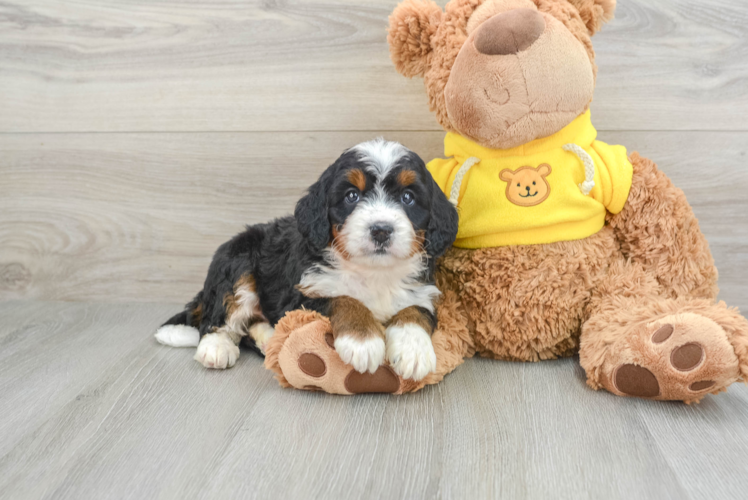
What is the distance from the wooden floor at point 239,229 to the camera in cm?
131

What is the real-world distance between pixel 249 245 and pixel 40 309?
1180mm

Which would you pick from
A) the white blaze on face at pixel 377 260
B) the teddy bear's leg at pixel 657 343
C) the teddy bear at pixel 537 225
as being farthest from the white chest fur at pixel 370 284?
the teddy bear's leg at pixel 657 343

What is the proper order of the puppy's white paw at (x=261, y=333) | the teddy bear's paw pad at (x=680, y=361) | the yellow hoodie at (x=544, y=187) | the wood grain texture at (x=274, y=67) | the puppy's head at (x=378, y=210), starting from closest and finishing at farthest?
the teddy bear's paw pad at (x=680, y=361), the puppy's head at (x=378, y=210), the yellow hoodie at (x=544, y=187), the puppy's white paw at (x=261, y=333), the wood grain texture at (x=274, y=67)

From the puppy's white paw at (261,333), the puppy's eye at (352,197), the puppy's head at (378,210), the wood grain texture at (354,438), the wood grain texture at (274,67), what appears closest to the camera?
the wood grain texture at (354,438)

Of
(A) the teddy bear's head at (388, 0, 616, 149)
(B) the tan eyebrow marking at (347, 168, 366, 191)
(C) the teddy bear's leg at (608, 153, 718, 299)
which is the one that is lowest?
(C) the teddy bear's leg at (608, 153, 718, 299)

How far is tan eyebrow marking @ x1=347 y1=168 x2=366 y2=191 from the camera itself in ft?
5.22

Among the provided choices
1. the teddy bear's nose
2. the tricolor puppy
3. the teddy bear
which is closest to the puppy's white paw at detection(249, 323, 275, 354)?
the tricolor puppy

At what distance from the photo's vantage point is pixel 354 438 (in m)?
1.43

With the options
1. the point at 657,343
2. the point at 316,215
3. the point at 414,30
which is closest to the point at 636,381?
the point at 657,343

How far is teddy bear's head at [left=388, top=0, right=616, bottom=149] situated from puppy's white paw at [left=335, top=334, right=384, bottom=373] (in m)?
0.68

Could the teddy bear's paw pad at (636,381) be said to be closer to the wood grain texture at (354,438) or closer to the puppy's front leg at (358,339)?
the wood grain texture at (354,438)

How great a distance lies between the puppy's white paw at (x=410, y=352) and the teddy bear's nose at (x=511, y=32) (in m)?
0.79

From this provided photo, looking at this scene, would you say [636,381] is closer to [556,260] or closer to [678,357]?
[678,357]

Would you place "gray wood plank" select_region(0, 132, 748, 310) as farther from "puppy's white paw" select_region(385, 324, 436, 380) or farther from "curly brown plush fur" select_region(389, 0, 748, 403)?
"puppy's white paw" select_region(385, 324, 436, 380)
